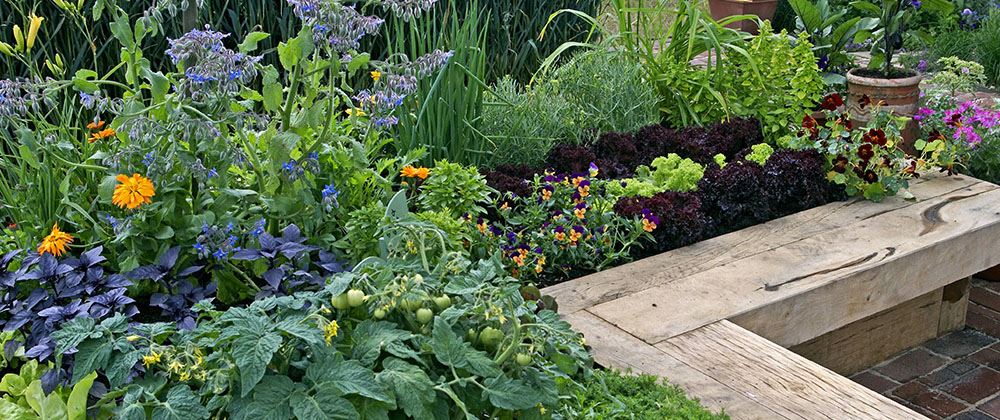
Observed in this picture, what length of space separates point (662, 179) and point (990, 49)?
4131mm

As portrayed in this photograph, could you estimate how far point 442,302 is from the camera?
6.68 feet

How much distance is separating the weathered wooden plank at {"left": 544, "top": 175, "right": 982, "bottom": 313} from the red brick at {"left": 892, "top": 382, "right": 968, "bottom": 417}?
63 cm

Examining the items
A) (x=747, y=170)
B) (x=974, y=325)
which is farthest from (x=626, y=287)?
(x=974, y=325)

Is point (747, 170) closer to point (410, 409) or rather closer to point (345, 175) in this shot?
point (345, 175)

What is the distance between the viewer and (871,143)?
4.20 metres

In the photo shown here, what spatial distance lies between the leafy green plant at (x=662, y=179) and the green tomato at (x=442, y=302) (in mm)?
1835

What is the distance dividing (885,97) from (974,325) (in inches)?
43.1

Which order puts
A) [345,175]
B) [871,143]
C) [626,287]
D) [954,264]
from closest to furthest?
[345,175] → [626,287] → [954,264] → [871,143]

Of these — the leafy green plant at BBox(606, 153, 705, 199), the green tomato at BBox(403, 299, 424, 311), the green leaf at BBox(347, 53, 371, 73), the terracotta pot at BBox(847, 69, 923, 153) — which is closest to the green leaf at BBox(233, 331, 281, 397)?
the green tomato at BBox(403, 299, 424, 311)

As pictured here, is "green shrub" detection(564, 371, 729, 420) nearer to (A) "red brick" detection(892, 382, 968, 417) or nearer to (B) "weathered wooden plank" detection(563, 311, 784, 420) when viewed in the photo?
(B) "weathered wooden plank" detection(563, 311, 784, 420)

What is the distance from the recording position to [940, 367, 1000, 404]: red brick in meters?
3.72

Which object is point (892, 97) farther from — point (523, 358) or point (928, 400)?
point (523, 358)

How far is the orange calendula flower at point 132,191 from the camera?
2.30 metres

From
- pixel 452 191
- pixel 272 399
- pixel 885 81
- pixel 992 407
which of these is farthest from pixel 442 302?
pixel 885 81
